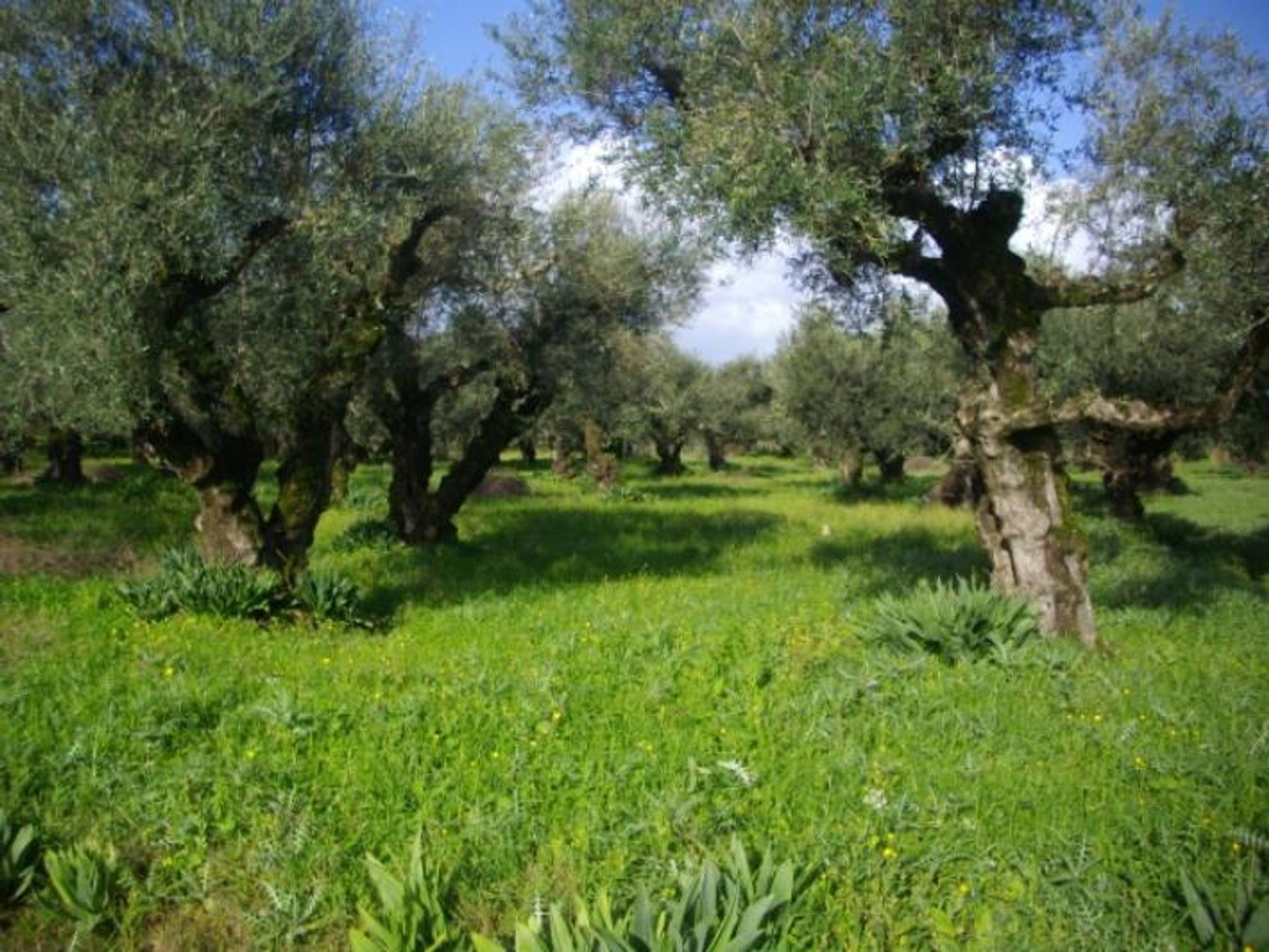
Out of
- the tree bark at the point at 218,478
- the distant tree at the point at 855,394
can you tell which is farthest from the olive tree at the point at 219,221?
the distant tree at the point at 855,394

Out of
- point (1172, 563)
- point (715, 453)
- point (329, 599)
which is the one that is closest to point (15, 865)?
point (329, 599)

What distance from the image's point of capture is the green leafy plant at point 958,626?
848cm

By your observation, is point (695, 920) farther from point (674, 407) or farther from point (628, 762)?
point (674, 407)

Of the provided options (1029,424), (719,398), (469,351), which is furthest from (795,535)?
(719,398)

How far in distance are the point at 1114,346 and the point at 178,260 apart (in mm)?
20558

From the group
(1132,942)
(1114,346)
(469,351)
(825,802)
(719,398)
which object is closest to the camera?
(1132,942)

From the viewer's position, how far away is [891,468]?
35531 millimetres

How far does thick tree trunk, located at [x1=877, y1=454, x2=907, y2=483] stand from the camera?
34031mm

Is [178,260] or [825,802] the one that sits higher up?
[178,260]

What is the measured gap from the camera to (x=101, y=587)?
35.8 feet

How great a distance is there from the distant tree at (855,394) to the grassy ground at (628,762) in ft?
64.4

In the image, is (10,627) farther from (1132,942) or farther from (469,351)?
(1132,942)

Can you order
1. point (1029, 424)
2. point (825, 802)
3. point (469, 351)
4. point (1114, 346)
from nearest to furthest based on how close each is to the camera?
1. point (825, 802)
2. point (1029, 424)
3. point (469, 351)
4. point (1114, 346)

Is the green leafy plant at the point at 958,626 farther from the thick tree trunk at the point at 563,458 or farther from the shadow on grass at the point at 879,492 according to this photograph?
the thick tree trunk at the point at 563,458
